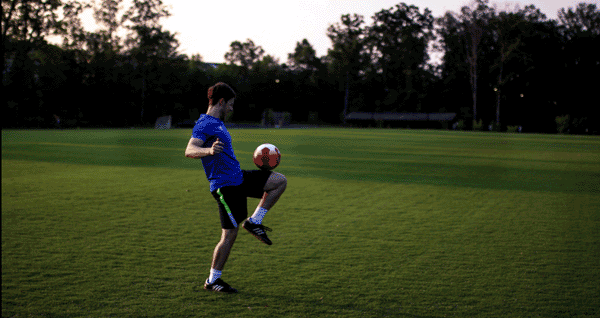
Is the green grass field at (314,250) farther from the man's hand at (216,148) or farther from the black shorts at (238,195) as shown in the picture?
the man's hand at (216,148)

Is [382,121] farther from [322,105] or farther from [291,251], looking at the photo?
[291,251]

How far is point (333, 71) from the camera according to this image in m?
90.6

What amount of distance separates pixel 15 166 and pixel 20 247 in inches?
461

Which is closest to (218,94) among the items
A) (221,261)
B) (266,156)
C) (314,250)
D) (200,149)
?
(200,149)

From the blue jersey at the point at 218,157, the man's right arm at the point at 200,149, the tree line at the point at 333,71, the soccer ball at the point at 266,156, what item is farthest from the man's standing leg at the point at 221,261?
the tree line at the point at 333,71

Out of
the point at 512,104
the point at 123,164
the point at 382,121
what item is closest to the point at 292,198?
the point at 123,164

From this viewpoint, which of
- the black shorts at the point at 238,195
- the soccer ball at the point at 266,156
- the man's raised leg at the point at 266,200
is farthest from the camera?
the soccer ball at the point at 266,156

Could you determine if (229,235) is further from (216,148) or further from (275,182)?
(216,148)

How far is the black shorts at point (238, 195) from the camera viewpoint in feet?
16.6

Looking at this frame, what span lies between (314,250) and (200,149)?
9.71 ft

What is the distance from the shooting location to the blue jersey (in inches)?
192

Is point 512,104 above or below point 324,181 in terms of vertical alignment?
above

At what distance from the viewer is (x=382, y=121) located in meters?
79.2

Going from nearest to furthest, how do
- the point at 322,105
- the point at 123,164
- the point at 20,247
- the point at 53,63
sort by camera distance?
the point at 20,247
the point at 123,164
the point at 53,63
the point at 322,105
